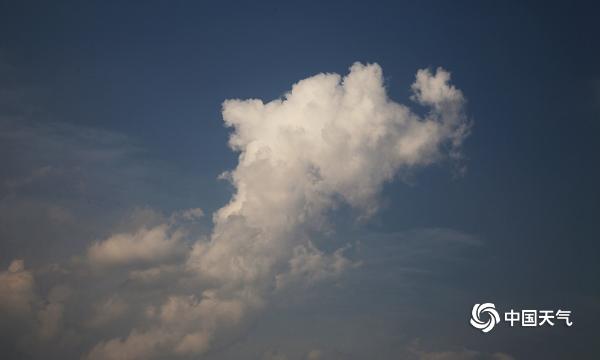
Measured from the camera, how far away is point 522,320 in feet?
346

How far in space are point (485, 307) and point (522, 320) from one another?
32.2 ft

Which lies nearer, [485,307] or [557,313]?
[557,313]

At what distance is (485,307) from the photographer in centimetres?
11344

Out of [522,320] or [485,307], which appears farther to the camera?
[485,307]

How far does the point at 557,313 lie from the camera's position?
336 ft

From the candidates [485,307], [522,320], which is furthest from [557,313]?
[485,307]

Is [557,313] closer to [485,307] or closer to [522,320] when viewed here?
[522,320]

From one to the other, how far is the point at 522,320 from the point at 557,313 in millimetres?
7806

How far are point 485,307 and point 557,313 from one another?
16.6 m
